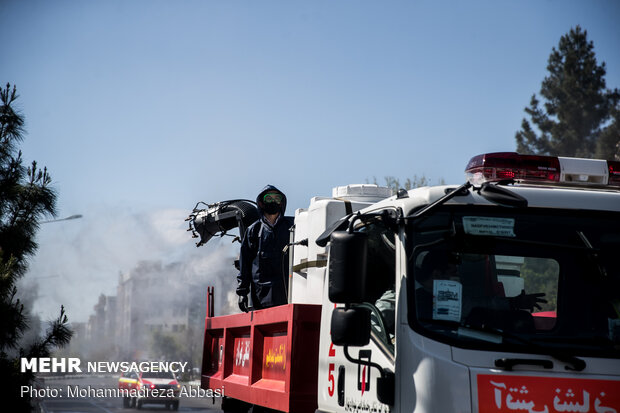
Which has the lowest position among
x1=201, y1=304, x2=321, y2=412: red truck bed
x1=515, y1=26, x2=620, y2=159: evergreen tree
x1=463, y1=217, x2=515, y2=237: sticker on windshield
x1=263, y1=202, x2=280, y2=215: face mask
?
x1=201, y1=304, x2=321, y2=412: red truck bed

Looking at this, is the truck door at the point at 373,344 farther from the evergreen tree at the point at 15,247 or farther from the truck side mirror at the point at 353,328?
→ the evergreen tree at the point at 15,247

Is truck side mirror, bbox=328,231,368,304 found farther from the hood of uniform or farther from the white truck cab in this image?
the hood of uniform

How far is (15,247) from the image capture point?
10.4 metres

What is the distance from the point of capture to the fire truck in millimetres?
3934

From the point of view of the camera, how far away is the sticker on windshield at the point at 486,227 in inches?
171

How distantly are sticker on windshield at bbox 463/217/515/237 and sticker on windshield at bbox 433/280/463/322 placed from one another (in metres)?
0.31

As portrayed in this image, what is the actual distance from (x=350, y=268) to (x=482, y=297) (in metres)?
0.72

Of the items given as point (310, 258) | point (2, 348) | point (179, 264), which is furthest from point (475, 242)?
point (179, 264)

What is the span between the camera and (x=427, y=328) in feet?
13.6

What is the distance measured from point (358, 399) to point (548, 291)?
1283 millimetres

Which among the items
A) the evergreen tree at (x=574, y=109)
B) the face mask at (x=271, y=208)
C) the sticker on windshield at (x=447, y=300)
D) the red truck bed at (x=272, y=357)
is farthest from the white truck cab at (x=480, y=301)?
the evergreen tree at (x=574, y=109)

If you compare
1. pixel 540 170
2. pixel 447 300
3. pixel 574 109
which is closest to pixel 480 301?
pixel 447 300

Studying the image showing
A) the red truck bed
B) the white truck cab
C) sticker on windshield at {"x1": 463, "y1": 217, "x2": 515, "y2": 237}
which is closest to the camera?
the white truck cab

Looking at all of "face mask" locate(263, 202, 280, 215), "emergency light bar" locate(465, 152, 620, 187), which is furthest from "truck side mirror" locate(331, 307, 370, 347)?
"face mask" locate(263, 202, 280, 215)
